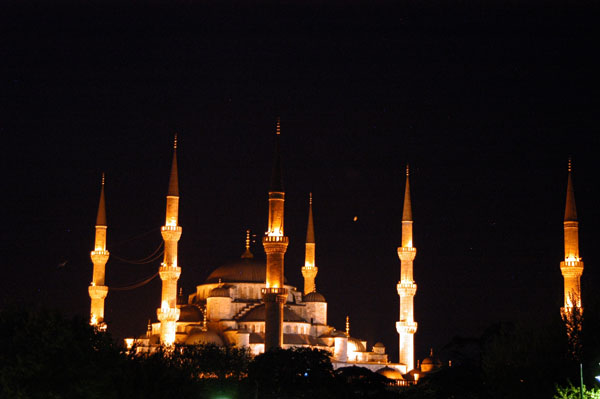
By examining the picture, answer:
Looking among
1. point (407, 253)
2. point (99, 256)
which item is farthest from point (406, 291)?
point (99, 256)

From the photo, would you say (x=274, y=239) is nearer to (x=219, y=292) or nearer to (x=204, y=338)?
(x=204, y=338)

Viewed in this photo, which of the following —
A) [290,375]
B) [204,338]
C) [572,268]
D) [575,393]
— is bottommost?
[575,393]

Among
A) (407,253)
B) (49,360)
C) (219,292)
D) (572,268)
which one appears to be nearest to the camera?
(49,360)

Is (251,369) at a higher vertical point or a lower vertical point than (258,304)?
lower

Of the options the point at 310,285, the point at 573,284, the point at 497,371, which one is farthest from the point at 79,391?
the point at 310,285

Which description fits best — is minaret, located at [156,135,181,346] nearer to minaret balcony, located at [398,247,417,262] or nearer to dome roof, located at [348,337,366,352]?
minaret balcony, located at [398,247,417,262]

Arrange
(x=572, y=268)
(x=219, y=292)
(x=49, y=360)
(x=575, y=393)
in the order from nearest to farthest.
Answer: (x=49, y=360)
(x=575, y=393)
(x=572, y=268)
(x=219, y=292)

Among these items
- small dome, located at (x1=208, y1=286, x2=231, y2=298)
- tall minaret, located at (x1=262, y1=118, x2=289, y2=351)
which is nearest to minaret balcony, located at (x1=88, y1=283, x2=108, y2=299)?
small dome, located at (x1=208, y1=286, x2=231, y2=298)

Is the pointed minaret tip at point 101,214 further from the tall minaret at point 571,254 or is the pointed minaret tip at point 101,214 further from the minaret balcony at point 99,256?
the tall minaret at point 571,254
